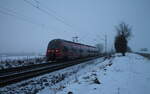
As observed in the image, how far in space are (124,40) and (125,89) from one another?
39.0 meters

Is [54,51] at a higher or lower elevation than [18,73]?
higher

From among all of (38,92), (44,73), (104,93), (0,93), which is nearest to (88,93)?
(104,93)

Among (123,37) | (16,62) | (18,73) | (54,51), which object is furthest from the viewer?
(123,37)

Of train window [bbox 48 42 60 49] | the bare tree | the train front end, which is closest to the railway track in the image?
the train front end

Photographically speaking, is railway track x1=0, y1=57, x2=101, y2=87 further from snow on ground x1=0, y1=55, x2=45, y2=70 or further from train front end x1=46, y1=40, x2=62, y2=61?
train front end x1=46, y1=40, x2=62, y2=61

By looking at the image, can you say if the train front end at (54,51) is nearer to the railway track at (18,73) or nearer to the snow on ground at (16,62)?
the snow on ground at (16,62)

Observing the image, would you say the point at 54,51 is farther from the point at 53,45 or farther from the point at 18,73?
the point at 18,73

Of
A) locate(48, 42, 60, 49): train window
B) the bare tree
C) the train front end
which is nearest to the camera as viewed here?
the train front end

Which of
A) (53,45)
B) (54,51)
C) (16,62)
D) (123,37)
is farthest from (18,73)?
(123,37)

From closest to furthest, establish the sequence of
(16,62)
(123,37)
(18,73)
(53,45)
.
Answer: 1. (18,73)
2. (16,62)
3. (53,45)
4. (123,37)

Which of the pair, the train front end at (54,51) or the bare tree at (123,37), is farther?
the bare tree at (123,37)

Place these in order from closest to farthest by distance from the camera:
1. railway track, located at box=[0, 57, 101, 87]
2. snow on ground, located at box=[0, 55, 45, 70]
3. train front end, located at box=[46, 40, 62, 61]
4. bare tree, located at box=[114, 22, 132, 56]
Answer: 1. railway track, located at box=[0, 57, 101, 87]
2. snow on ground, located at box=[0, 55, 45, 70]
3. train front end, located at box=[46, 40, 62, 61]
4. bare tree, located at box=[114, 22, 132, 56]

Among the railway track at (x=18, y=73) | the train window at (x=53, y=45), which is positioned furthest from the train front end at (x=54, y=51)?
the railway track at (x=18, y=73)

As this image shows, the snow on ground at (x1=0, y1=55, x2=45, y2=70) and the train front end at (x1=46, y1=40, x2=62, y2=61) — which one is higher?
the train front end at (x1=46, y1=40, x2=62, y2=61)
